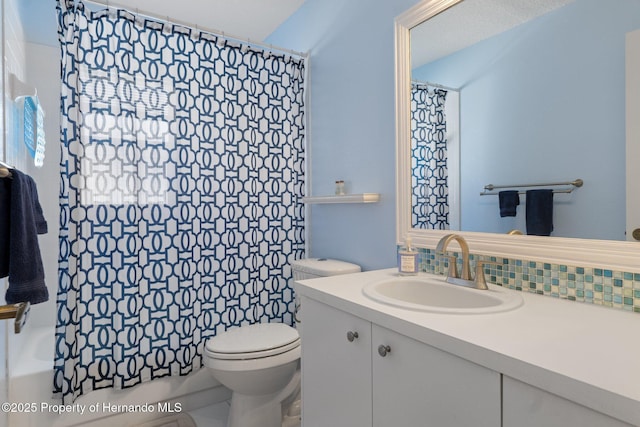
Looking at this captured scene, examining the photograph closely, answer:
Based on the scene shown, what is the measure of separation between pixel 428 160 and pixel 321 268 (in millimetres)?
774

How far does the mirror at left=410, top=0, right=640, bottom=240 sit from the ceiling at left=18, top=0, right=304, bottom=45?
4.36 feet

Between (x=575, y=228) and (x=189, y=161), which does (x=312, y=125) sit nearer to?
(x=189, y=161)

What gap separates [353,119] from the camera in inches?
78.2

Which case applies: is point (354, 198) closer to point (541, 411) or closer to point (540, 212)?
point (540, 212)

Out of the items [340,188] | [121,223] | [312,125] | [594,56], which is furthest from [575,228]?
[121,223]

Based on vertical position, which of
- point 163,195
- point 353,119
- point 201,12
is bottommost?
point 163,195

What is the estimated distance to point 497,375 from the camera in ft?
2.31

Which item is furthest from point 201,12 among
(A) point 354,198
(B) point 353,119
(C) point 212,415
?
(C) point 212,415

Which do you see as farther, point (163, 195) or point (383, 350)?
point (163, 195)

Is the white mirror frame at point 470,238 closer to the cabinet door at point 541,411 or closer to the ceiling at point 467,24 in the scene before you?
the ceiling at point 467,24

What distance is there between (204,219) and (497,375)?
5.40 feet

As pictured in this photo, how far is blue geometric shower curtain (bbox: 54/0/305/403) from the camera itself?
1.67 meters

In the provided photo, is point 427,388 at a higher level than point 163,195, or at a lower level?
lower

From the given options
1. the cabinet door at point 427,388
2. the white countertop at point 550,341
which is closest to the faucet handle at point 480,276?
the white countertop at point 550,341
